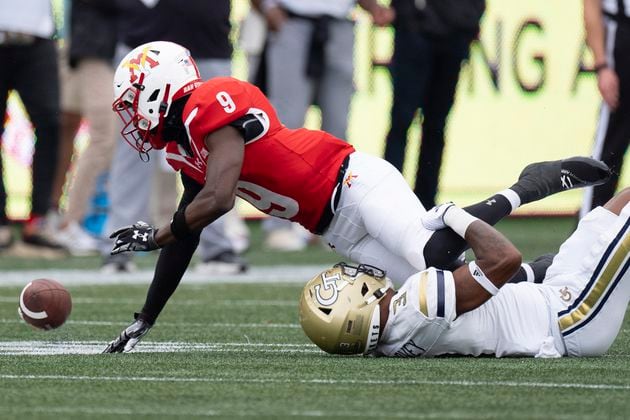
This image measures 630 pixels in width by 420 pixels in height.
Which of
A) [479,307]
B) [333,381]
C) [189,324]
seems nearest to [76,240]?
[189,324]

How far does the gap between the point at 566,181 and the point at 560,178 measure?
0.03 metres

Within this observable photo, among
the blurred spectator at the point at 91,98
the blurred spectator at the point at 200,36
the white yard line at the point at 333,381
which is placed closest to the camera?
the white yard line at the point at 333,381

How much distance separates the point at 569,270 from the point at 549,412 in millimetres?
1674

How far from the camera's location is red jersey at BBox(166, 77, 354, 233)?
233 inches

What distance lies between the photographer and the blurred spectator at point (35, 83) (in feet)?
34.7

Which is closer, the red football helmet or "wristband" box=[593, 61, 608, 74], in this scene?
the red football helmet

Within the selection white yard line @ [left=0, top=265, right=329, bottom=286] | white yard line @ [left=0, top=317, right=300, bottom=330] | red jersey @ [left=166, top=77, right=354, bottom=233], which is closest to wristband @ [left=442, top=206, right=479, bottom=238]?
red jersey @ [left=166, top=77, right=354, bottom=233]

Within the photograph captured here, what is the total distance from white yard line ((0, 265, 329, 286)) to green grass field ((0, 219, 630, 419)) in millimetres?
1752

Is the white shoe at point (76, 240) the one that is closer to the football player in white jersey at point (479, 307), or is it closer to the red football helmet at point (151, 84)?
the red football helmet at point (151, 84)

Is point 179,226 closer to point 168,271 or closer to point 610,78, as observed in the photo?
point 168,271

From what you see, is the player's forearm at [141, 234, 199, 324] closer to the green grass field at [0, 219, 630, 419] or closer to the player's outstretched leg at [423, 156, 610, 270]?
the green grass field at [0, 219, 630, 419]

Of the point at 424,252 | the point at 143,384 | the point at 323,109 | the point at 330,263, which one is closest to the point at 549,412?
the point at 143,384

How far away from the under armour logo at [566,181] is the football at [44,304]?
2071 mm

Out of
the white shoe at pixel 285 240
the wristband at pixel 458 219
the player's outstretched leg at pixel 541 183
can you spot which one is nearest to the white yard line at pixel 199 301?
the player's outstretched leg at pixel 541 183
